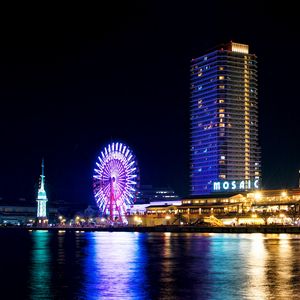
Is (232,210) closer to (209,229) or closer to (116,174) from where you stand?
(209,229)

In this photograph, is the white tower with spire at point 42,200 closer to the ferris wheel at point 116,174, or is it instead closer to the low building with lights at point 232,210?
the low building with lights at point 232,210

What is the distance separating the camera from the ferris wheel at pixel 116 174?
125438 mm

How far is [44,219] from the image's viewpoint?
634 feet

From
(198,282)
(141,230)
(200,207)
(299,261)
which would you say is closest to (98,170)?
(141,230)

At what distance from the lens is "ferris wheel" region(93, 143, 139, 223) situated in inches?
4938

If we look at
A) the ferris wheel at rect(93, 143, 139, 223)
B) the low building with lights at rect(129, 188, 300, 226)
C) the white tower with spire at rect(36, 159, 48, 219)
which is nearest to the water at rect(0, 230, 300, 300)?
the ferris wheel at rect(93, 143, 139, 223)

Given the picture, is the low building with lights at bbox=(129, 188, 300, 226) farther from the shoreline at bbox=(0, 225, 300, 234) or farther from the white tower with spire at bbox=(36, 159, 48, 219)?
the white tower with spire at bbox=(36, 159, 48, 219)

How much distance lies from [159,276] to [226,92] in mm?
158729

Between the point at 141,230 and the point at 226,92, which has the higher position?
the point at 226,92

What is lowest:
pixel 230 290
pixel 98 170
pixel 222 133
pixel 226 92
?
pixel 230 290

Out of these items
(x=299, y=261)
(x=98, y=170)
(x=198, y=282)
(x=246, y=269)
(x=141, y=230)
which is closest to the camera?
(x=198, y=282)

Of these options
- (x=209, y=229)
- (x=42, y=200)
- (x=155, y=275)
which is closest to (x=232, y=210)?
(x=209, y=229)

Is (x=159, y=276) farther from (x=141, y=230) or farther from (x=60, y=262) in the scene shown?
(x=141, y=230)

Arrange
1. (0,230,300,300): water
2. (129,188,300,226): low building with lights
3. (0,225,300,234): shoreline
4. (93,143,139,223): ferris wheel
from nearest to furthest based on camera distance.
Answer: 1. (0,230,300,300): water
2. (0,225,300,234): shoreline
3. (93,143,139,223): ferris wheel
4. (129,188,300,226): low building with lights
